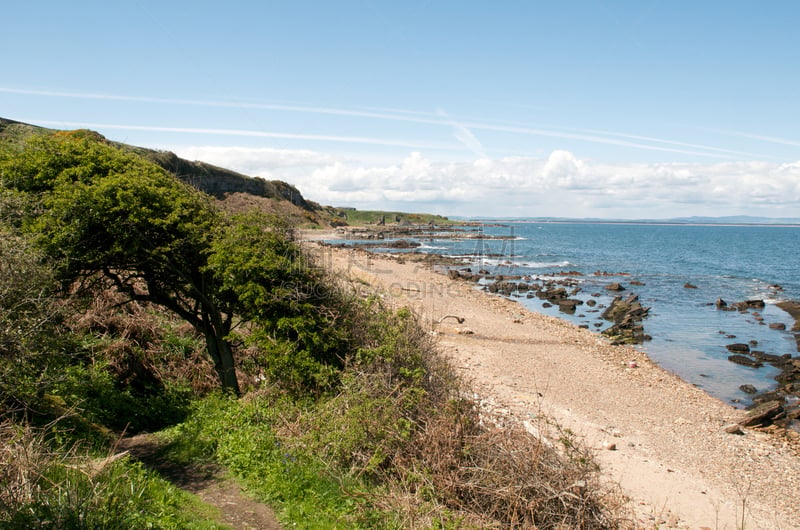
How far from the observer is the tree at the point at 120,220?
8742 millimetres

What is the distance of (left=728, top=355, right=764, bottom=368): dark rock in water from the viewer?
2044 cm

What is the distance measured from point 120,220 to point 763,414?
16830mm

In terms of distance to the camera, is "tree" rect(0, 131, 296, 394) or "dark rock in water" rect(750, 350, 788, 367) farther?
"dark rock in water" rect(750, 350, 788, 367)

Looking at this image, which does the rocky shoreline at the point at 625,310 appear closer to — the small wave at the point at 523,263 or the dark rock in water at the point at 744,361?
the dark rock in water at the point at 744,361

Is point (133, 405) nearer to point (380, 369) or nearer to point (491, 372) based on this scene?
point (380, 369)

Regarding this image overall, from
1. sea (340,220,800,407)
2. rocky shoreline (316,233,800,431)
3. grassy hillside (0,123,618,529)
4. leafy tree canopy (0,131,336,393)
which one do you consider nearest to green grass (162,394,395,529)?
grassy hillside (0,123,618,529)

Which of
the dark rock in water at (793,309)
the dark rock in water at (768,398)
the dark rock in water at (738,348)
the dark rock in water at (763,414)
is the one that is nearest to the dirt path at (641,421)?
the dark rock in water at (763,414)

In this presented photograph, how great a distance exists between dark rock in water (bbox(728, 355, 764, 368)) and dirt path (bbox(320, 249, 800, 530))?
3950mm

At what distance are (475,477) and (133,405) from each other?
6820mm

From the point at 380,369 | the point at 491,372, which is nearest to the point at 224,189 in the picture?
the point at 491,372

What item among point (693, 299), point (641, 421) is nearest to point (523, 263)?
point (693, 299)

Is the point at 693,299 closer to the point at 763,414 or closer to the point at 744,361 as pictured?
the point at 744,361

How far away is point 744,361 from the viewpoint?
68.3 feet

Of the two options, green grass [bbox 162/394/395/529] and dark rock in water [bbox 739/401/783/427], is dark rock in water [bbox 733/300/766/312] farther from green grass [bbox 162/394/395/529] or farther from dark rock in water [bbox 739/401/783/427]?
green grass [bbox 162/394/395/529]
